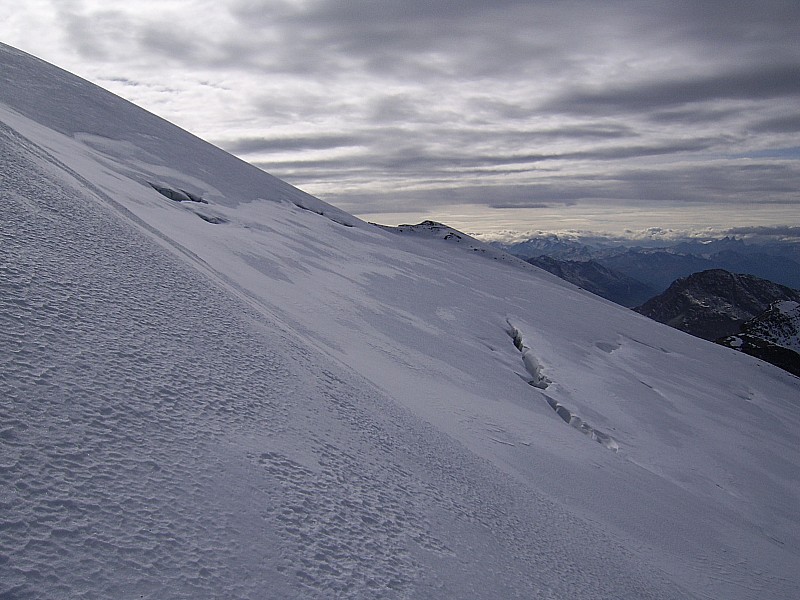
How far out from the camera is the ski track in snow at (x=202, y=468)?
3467 mm

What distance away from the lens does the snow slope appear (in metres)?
3.65

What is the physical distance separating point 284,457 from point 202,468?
985mm

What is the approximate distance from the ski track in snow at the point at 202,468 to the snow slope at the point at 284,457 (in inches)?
0.9

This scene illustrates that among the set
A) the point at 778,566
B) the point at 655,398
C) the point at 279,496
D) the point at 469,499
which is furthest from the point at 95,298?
the point at 655,398

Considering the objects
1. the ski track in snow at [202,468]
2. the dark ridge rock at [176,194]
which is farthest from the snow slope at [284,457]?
the dark ridge rock at [176,194]

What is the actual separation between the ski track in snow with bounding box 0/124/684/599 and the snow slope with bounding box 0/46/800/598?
23mm

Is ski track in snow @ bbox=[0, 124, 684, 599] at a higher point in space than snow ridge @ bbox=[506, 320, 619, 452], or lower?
higher

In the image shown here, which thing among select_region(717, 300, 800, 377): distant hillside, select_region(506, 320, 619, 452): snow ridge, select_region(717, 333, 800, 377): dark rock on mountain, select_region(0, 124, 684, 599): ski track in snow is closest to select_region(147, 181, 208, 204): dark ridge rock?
select_region(0, 124, 684, 599): ski track in snow

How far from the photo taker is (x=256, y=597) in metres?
3.51

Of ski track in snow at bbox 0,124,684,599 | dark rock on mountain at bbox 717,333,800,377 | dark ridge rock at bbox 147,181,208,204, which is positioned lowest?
ski track in snow at bbox 0,124,684,599

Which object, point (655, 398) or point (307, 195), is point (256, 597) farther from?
Result: point (307, 195)

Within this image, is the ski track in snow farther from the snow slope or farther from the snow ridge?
the snow ridge

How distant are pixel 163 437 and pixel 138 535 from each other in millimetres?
1142

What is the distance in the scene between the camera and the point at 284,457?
17.3ft
